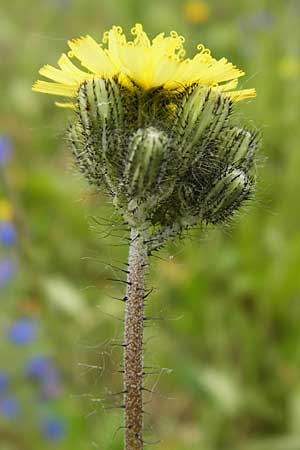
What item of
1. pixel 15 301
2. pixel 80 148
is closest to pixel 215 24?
pixel 15 301

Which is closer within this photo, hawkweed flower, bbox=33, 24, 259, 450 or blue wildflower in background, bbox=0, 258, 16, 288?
hawkweed flower, bbox=33, 24, 259, 450

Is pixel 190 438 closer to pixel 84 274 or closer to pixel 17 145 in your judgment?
pixel 84 274

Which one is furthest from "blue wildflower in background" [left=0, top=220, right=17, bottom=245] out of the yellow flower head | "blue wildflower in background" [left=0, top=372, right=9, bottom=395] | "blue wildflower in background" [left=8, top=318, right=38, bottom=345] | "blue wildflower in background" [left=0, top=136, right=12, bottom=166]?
the yellow flower head

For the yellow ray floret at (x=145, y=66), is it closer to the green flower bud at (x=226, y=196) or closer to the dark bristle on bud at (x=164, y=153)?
the dark bristle on bud at (x=164, y=153)

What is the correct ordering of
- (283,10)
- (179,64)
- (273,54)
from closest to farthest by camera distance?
(179,64), (273,54), (283,10)

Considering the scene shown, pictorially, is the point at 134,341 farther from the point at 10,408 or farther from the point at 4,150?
the point at 4,150

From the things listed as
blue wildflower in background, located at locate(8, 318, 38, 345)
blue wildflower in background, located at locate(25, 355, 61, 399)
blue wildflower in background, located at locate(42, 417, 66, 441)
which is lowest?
blue wildflower in background, located at locate(42, 417, 66, 441)

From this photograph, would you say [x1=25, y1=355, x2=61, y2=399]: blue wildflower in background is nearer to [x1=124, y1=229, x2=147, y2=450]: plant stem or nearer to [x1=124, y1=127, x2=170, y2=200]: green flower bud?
[x1=124, y1=229, x2=147, y2=450]: plant stem
